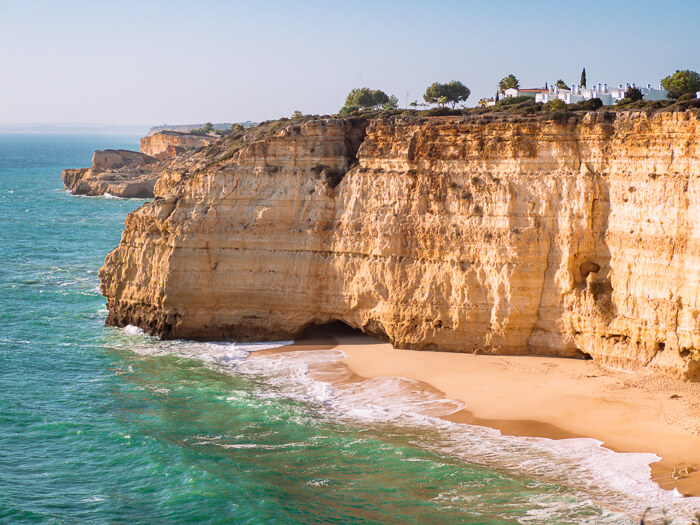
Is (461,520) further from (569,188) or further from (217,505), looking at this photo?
(569,188)

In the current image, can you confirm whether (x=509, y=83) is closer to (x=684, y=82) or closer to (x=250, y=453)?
(x=684, y=82)

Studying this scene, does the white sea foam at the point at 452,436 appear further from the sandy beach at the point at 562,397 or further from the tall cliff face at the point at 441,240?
the tall cliff face at the point at 441,240

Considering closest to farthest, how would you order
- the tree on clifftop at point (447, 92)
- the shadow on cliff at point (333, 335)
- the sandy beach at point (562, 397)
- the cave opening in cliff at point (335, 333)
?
1. the sandy beach at point (562, 397)
2. the shadow on cliff at point (333, 335)
3. the cave opening in cliff at point (335, 333)
4. the tree on clifftop at point (447, 92)

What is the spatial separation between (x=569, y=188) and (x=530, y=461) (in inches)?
405

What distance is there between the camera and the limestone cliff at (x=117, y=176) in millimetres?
99312

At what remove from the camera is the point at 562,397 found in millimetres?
24438

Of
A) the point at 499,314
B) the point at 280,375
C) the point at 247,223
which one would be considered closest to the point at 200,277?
the point at 247,223

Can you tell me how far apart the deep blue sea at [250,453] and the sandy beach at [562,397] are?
2.30 feet

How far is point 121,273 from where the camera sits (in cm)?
3319

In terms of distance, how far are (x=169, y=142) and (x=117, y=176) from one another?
2407 cm

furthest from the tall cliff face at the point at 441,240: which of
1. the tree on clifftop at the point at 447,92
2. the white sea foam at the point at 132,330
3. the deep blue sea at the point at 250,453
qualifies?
the tree on clifftop at the point at 447,92

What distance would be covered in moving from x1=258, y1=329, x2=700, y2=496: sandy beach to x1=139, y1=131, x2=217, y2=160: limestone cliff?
9483 centimetres

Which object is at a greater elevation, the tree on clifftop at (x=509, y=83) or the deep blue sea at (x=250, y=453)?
the tree on clifftop at (x=509, y=83)

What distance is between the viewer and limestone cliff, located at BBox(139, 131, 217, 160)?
121 metres
